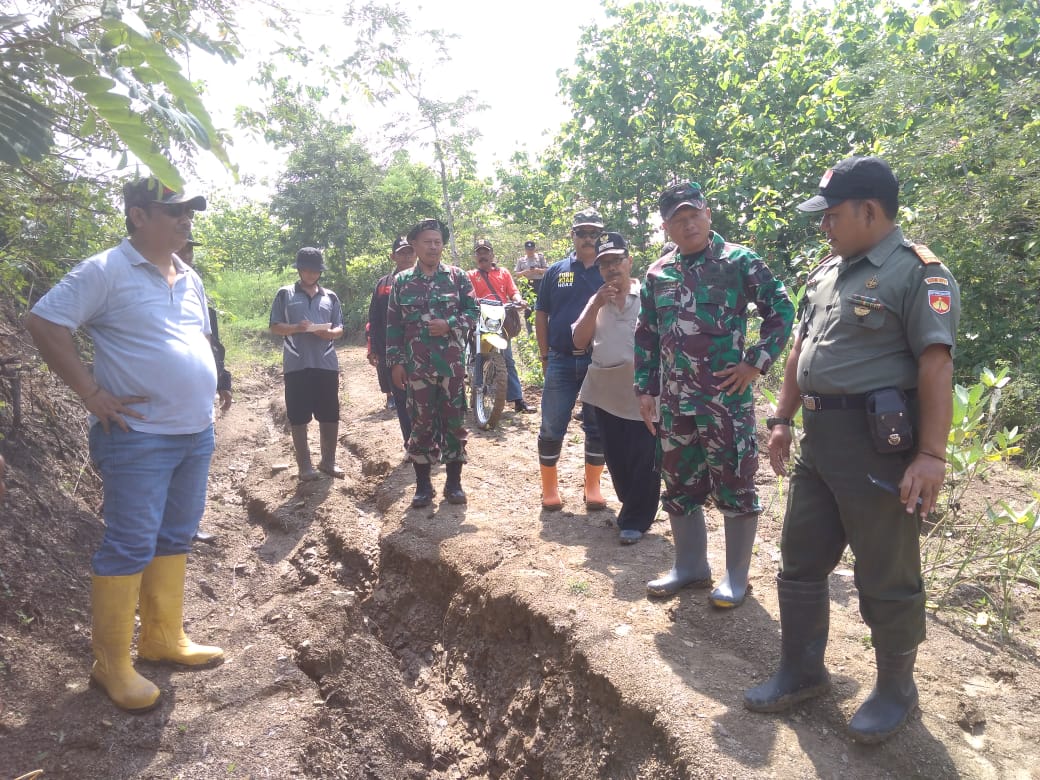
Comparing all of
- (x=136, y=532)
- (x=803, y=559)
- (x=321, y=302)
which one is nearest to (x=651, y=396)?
(x=803, y=559)

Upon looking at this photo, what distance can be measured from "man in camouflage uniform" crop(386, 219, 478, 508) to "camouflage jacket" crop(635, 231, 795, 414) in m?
1.94

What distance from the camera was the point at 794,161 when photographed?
34.2 ft

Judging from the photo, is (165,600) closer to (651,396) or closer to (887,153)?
(651,396)

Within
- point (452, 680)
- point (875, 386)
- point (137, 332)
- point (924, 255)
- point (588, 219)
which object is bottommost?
point (452, 680)

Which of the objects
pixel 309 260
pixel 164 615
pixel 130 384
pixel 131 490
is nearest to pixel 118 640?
pixel 164 615

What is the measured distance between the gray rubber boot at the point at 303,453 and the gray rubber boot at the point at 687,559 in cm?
341

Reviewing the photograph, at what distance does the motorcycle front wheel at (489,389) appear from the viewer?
7254 millimetres

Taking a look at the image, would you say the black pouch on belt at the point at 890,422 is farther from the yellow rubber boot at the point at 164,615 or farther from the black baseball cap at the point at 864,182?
the yellow rubber boot at the point at 164,615

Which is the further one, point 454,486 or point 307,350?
point 307,350

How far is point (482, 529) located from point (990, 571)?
272cm

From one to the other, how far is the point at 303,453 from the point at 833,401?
4548 millimetres

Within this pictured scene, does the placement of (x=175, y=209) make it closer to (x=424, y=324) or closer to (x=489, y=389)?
(x=424, y=324)

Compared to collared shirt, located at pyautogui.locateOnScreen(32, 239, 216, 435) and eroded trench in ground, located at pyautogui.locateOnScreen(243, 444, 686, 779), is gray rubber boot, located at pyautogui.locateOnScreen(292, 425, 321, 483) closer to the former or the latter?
eroded trench in ground, located at pyautogui.locateOnScreen(243, 444, 686, 779)

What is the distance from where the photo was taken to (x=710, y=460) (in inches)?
122
